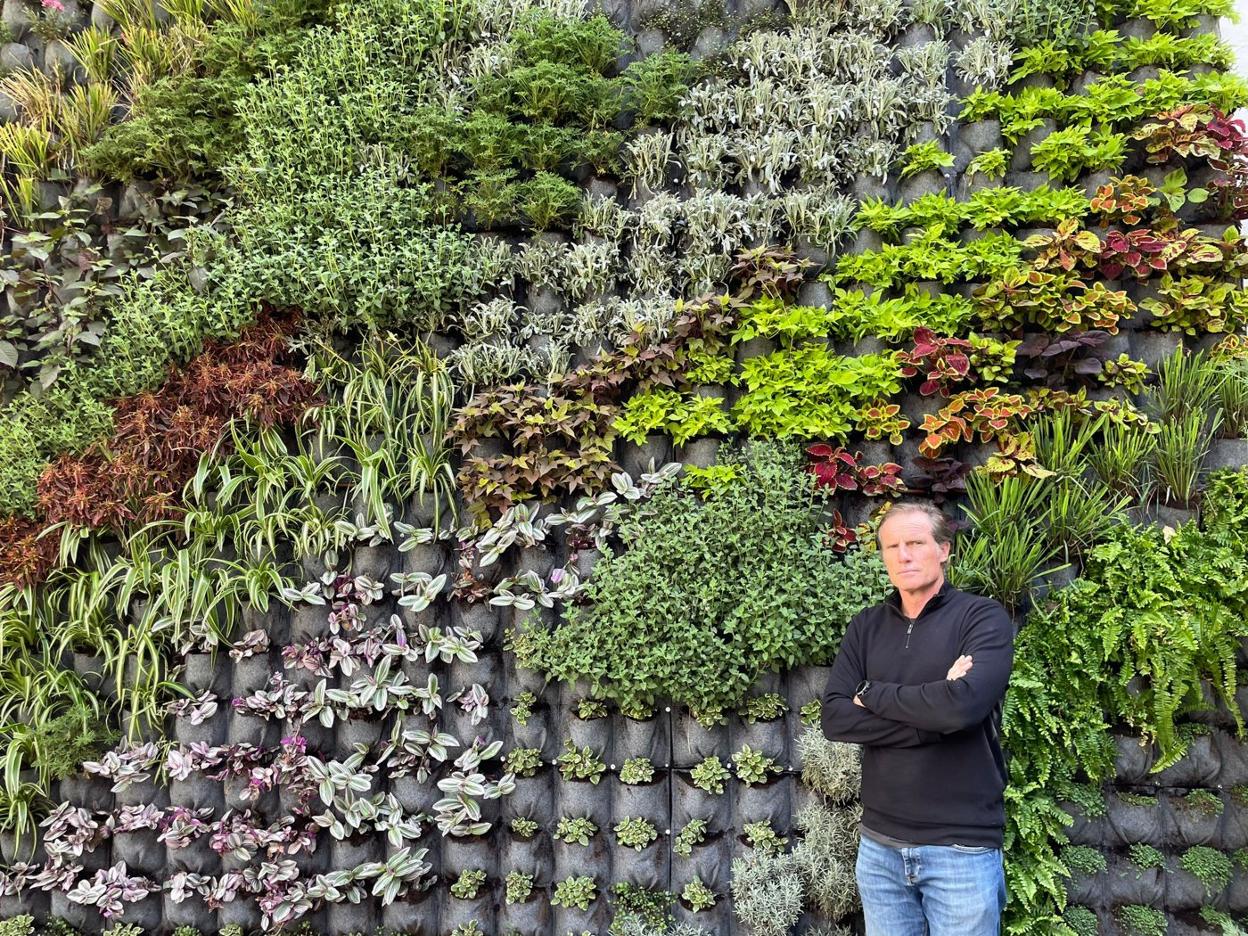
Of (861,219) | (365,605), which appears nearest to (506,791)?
(365,605)


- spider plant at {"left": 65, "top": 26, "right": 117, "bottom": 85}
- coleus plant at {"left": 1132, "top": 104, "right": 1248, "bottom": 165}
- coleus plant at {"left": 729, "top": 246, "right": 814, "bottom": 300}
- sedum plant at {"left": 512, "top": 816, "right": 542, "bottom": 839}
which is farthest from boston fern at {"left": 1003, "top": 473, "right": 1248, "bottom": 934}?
spider plant at {"left": 65, "top": 26, "right": 117, "bottom": 85}

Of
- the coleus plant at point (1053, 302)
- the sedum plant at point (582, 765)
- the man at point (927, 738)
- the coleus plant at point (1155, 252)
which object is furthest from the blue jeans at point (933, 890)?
the coleus plant at point (1155, 252)

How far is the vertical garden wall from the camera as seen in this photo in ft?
10.4

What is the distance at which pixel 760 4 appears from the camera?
4.20 metres

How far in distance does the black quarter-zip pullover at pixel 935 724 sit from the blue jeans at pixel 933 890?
0.17ft

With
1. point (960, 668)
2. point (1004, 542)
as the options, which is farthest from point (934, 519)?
point (1004, 542)

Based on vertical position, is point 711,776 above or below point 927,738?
below

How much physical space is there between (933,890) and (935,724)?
1.72 feet

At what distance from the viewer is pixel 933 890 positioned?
2.37 metres

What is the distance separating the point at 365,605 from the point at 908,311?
2.83 meters

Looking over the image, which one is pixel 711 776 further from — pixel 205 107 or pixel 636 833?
pixel 205 107

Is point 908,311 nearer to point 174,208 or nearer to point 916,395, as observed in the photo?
point 916,395

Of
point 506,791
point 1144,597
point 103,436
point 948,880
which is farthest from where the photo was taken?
point 103,436

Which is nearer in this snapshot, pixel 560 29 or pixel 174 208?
pixel 560 29
